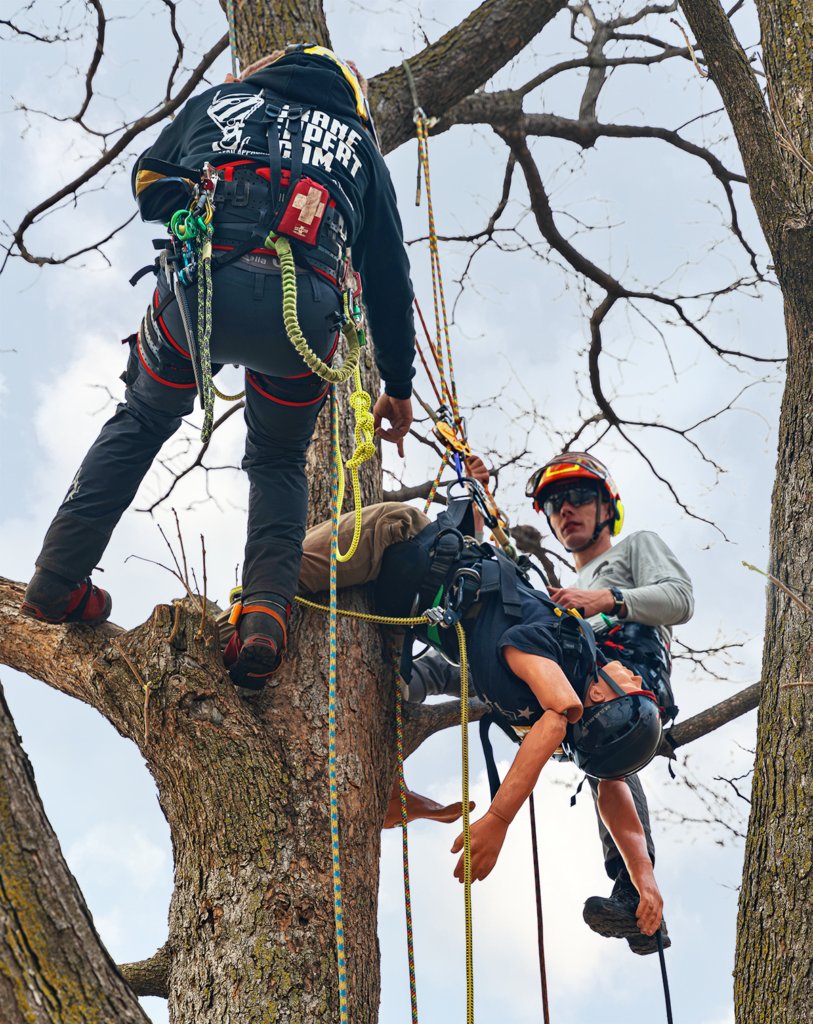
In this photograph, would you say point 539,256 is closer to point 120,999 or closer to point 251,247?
point 251,247

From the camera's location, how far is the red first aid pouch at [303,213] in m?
2.51

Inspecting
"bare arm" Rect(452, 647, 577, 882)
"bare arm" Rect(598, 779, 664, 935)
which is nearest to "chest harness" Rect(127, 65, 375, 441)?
"bare arm" Rect(452, 647, 577, 882)

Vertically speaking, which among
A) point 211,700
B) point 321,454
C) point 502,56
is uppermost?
point 502,56

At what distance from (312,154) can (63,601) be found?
1500 mm

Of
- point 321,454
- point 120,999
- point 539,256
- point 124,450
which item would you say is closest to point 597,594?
point 321,454

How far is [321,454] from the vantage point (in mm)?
3701

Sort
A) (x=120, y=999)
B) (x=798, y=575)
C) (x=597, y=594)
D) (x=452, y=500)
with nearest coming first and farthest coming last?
(x=120, y=999), (x=798, y=575), (x=452, y=500), (x=597, y=594)

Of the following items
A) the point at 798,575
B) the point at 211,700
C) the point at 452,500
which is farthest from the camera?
the point at 452,500

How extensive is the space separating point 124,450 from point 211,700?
0.77 meters

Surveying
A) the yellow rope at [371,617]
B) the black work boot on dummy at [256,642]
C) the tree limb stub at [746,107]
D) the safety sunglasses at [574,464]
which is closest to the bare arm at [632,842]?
the yellow rope at [371,617]

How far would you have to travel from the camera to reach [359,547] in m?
3.01

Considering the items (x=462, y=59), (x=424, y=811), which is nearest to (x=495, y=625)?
(x=424, y=811)

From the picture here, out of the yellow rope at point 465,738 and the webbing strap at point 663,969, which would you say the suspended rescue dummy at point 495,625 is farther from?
the webbing strap at point 663,969

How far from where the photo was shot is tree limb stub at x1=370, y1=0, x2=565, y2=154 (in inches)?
183
